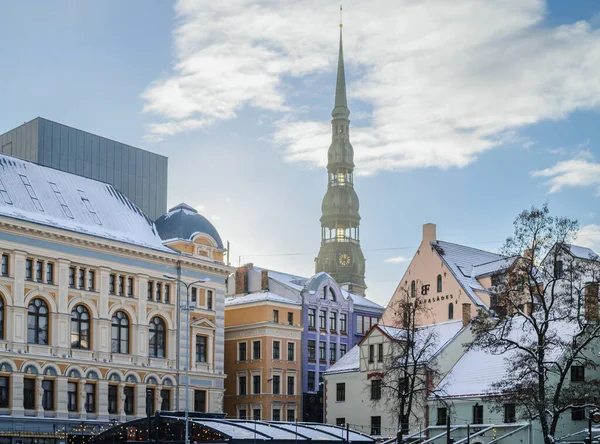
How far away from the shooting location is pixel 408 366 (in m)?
70.8

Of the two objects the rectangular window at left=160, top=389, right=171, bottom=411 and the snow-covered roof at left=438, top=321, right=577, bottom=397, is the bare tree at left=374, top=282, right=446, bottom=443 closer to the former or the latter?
the snow-covered roof at left=438, top=321, right=577, bottom=397

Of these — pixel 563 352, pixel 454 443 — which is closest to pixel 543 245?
pixel 563 352

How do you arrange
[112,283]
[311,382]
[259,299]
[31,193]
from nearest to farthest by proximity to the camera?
1. [31,193]
2. [112,283]
3. [259,299]
4. [311,382]

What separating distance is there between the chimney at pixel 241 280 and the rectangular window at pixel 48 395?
30.8 metres

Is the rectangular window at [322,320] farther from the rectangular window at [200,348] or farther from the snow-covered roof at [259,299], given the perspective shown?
the rectangular window at [200,348]

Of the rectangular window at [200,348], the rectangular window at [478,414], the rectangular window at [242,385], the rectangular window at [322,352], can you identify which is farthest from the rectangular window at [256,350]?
the rectangular window at [478,414]

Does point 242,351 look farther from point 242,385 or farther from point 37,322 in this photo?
point 37,322

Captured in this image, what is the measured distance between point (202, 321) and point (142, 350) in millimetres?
6762

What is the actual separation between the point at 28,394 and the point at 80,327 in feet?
21.2

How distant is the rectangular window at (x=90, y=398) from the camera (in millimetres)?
70062

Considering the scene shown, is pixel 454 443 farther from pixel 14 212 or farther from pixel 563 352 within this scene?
pixel 14 212

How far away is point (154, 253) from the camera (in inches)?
2995

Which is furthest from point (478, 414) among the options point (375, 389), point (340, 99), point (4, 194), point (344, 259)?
point (340, 99)

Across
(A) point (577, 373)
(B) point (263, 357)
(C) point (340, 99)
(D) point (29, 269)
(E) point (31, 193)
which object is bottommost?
(A) point (577, 373)
